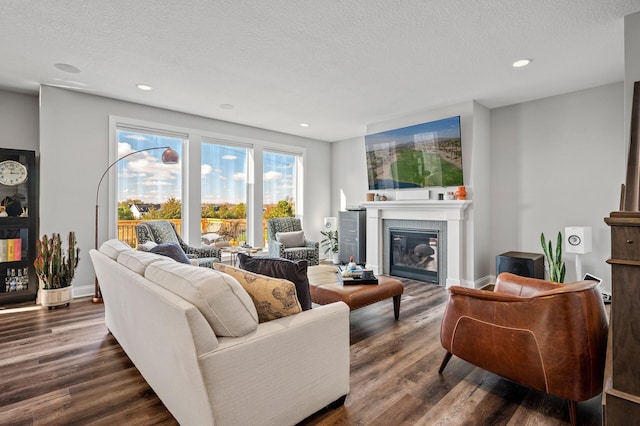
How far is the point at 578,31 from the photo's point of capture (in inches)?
108

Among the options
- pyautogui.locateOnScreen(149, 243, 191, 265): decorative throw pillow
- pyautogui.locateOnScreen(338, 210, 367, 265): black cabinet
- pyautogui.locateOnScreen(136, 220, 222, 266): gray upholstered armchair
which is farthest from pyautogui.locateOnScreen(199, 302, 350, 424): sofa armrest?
pyautogui.locateOnScreen(338, 210, 367, 265): black cabinet

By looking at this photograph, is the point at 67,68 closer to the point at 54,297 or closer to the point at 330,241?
the point at 54,297

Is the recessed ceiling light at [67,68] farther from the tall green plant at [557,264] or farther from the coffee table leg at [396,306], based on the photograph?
the tall green plant at [557,264]

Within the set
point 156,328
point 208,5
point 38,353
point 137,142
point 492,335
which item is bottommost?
point 38,353

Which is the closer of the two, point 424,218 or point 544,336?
point 544,336

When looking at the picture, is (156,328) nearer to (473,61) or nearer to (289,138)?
(473,61)

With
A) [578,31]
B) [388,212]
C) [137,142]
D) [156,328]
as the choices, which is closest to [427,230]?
[388,212]

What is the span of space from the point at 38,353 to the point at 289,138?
5.07m

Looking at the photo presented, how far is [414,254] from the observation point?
5305mm

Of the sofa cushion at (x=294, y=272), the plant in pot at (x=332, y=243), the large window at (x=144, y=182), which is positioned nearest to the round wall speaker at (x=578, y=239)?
the sofa cushion at (x=294, y=272)

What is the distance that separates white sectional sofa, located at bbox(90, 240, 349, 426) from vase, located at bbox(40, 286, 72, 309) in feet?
8.24

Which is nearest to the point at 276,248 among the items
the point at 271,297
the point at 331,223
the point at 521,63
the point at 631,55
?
the point at 331,223

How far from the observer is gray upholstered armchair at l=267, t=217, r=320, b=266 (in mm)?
5312

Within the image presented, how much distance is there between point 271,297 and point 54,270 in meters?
3.43
